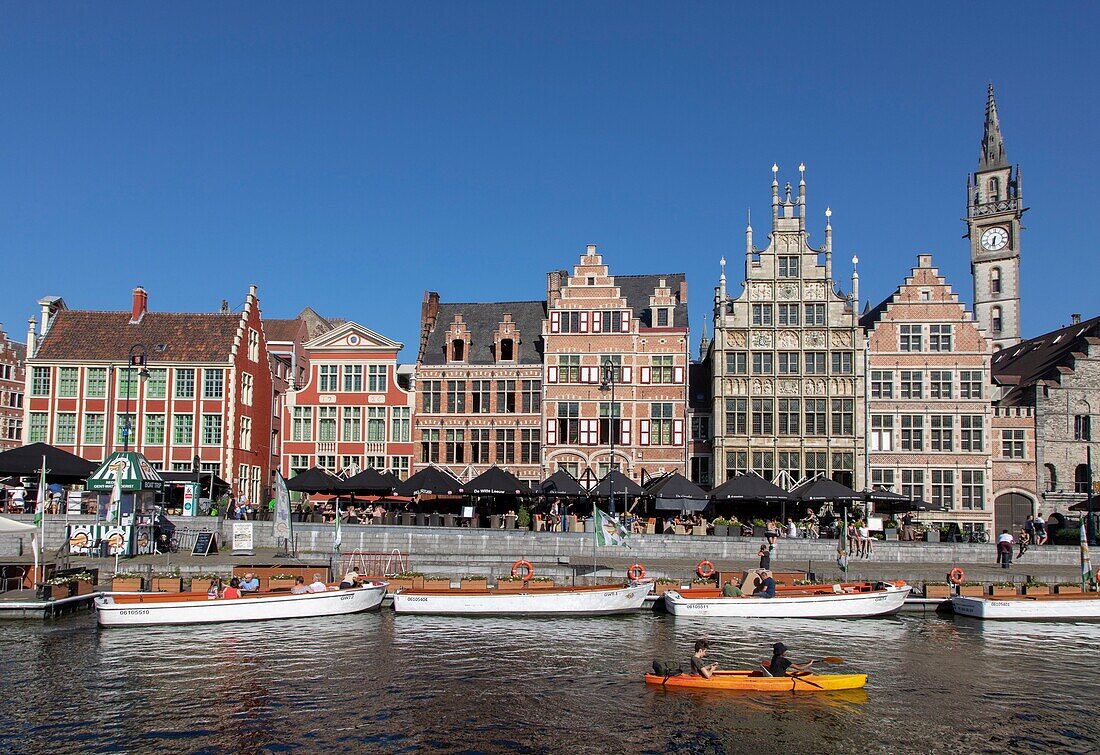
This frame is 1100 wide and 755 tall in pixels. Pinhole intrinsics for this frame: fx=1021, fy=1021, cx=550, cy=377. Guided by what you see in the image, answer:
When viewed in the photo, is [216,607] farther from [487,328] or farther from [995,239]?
[995,239]

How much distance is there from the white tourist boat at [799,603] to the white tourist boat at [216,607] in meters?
9.44

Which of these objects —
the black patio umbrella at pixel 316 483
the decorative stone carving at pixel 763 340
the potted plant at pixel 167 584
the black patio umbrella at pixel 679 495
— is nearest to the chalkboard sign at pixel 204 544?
the black patio umbrella at pixel 316 483

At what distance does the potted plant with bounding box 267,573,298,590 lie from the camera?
29.6 m

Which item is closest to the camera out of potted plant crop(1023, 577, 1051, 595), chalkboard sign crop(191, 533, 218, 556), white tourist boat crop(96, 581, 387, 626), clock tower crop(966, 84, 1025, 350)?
white tourist boat crop(96, 581, 387, 626)

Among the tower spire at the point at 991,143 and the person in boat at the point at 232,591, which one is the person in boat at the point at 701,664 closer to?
the person in boat at the point at 232,591

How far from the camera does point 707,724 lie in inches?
725

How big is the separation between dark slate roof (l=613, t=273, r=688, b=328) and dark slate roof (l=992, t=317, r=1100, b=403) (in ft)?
61.3

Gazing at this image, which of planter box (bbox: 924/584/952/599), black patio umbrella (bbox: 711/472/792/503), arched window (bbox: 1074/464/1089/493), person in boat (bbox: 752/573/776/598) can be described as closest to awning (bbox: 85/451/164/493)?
person in boat (bbox: 752/573/776/598)

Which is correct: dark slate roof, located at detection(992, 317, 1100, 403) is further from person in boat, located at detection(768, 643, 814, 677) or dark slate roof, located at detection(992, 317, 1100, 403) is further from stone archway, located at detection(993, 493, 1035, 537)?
person in boat, located at detection(768, 643, 814, 677)

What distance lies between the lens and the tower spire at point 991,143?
8438 centimetres

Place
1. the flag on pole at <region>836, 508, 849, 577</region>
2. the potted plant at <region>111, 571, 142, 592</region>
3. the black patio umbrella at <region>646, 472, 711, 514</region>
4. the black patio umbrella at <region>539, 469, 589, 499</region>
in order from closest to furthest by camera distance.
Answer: the potted plant at <region>111, 571, 142, 592</region> < the flag on pole at <region>836, 508, 849, 577</region> < the black patio umbrella at <region>646, 472, 711, 514</region> < the black patio umbrella at <region>539, 469, 589, 499</region>

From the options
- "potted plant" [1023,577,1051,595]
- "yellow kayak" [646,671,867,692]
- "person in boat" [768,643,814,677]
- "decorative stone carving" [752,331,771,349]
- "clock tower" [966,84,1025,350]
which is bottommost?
"yellow kayak" [646,671,867,692]

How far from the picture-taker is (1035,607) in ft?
97.6

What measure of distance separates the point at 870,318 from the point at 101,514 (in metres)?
44.1
